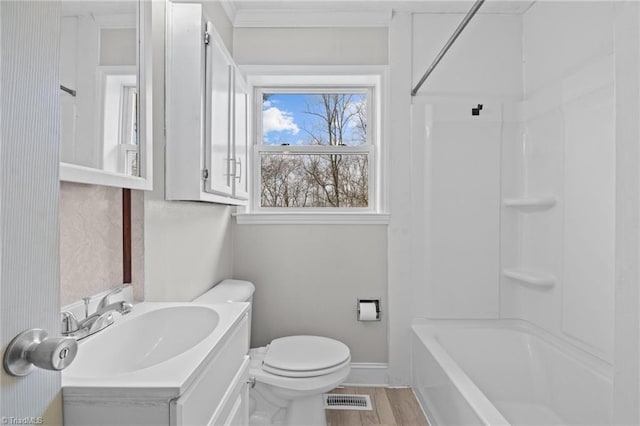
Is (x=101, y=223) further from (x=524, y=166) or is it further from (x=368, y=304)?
(x=524, y=166)

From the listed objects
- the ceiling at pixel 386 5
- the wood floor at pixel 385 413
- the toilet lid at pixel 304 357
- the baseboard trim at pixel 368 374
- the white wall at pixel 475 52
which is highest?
the ceiling at pixel 386 5

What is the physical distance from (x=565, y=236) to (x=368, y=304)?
1.12 m

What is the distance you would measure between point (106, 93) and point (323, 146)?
163cm

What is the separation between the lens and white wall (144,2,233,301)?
139 cm

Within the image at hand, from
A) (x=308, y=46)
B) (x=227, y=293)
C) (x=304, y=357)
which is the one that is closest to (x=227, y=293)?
(x=227, y=293)

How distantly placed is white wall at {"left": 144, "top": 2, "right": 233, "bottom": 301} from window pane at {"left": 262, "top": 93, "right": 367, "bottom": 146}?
863 mm

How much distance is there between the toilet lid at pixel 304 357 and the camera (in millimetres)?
1753

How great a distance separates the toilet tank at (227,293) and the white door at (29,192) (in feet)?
3.79

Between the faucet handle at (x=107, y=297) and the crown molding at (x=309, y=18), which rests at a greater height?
the crown molding at (x=309, y=18)

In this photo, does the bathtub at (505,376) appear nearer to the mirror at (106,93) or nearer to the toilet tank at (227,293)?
the toilet tank at (227,293)

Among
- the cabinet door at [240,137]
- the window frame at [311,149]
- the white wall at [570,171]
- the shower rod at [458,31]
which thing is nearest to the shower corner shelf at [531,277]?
the white wall at [570,171]

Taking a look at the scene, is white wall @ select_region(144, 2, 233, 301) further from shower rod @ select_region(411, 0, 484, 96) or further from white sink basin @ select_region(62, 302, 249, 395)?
shower rod @ select_region(411, 0, 484, 96)

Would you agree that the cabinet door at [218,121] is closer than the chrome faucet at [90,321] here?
No

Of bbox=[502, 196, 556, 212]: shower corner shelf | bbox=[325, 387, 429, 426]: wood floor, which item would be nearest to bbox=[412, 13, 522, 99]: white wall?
bbox=[502, 196, 556, 212]: shower corner shelf
